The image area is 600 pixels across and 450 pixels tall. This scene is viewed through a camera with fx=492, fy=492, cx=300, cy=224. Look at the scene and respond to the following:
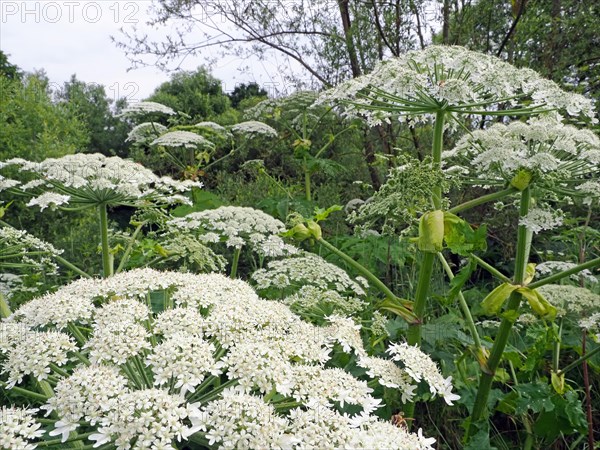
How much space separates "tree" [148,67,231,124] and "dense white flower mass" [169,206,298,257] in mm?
10389

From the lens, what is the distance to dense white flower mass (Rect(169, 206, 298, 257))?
3.84 meters

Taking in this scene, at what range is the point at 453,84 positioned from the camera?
8.46 ft

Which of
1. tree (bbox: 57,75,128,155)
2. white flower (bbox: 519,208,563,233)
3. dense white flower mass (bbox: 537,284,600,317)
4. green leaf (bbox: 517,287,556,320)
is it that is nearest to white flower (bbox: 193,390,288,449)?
green leaf (bbox: 517,287,556,320)

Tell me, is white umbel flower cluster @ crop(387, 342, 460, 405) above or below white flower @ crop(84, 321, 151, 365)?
below

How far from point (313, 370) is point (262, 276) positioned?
69.2 inches

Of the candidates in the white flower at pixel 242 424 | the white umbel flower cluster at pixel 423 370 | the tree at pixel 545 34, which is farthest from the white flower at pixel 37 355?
the tree at pixel 545 34

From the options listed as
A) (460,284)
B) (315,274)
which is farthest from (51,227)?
(460,284)

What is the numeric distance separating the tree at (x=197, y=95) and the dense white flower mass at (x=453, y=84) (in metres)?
11.6

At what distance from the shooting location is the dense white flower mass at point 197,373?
1.55 m

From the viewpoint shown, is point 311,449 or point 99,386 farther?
point 99,386

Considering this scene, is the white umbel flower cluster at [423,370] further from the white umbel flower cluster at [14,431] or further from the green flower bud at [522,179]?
the white umbel flower cluster at [14,431]

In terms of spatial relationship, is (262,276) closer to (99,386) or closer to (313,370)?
(313,370)

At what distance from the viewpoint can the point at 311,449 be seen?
150cm

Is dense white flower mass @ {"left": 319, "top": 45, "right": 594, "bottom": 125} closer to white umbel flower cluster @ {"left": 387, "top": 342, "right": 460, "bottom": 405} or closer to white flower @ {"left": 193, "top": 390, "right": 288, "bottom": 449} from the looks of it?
white umbel flower cluster @ {"left": 387, "top": 342, "right": 460, "bottom": 405}
